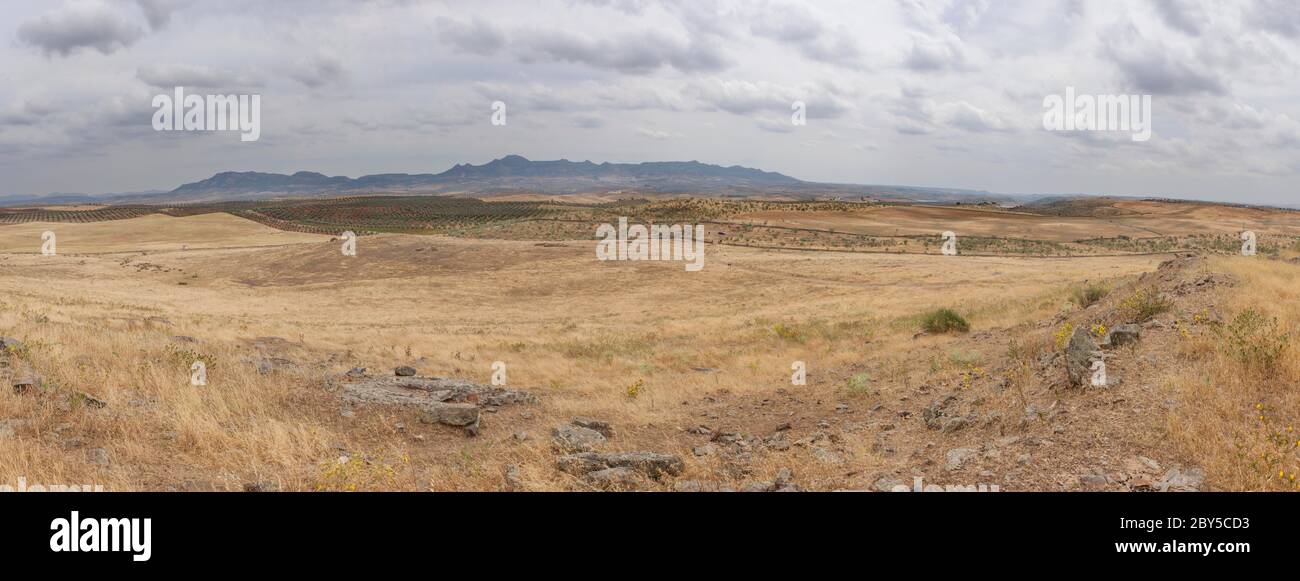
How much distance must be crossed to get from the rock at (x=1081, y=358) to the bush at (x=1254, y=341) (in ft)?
4.90

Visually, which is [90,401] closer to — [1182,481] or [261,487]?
[261,487]

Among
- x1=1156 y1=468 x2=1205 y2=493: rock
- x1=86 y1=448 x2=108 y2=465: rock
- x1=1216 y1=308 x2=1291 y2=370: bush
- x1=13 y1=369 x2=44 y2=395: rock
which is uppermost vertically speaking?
x1=1216 y1=308 x2=1291 y2=370: bush

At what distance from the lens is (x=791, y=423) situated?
1129 centimetres

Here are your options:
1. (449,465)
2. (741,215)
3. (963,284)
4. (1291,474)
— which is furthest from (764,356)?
(741,215)

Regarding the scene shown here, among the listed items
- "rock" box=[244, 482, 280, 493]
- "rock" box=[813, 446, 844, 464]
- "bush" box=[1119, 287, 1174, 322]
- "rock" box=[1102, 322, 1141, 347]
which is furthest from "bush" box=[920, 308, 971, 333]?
"rock" box=[244, 482, 280, 493]

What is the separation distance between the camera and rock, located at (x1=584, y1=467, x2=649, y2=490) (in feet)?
22.0

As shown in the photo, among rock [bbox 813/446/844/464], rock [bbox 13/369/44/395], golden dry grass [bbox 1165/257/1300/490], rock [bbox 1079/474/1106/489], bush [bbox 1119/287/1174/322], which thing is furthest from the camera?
bush [bbox 1119/287/1174/322]

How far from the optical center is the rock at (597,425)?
987cm

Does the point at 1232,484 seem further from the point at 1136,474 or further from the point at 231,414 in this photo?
the point at 231,414

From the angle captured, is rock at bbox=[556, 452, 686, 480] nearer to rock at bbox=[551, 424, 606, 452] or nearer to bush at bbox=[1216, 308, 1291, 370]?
rock at bbox=[551, 424, 606, 452]

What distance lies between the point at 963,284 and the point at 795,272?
11.0m

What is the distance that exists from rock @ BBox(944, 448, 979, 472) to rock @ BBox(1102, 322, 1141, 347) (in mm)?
4844
